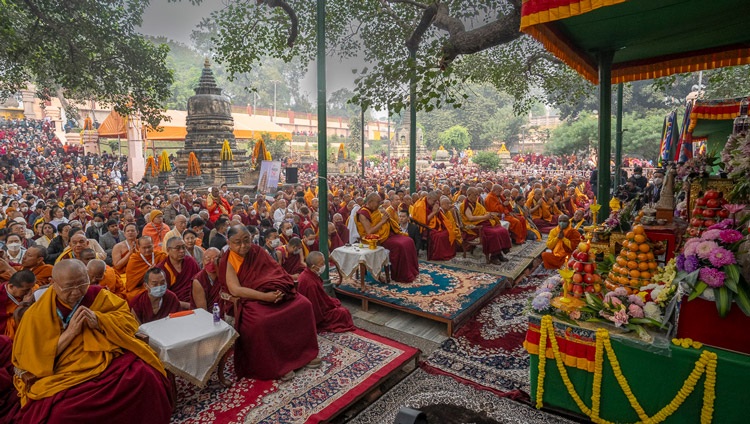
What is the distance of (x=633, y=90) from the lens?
1558 inches

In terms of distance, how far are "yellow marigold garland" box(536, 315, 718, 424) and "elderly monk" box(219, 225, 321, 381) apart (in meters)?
2.38

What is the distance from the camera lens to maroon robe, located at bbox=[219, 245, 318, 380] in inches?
176

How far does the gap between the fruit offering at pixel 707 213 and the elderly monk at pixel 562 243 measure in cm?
327

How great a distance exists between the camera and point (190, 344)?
3850 mm

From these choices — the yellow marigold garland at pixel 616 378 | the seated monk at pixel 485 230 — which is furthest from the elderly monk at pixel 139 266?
→ the seated monk at pixel 485 230

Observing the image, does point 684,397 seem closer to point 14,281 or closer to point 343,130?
point 14,281

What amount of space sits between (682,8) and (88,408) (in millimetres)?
6521

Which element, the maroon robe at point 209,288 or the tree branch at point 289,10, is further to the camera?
the tree branch at point 289,10

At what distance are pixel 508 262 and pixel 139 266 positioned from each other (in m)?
6.82

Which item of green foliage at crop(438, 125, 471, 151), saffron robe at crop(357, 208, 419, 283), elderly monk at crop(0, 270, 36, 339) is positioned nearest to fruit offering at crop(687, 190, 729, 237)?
saffron robe at crop(357, 208, 419, 283)

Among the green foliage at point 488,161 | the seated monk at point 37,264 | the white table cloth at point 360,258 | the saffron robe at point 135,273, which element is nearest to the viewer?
the seated monk at point 37,264

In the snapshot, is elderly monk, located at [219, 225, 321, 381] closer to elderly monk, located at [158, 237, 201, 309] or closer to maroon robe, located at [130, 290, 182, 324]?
maroon robe, located at [130, 290, 182, 324]

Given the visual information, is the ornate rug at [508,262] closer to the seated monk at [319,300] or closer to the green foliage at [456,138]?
the seated monk at [319,300]

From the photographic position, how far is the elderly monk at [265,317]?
4473mm
